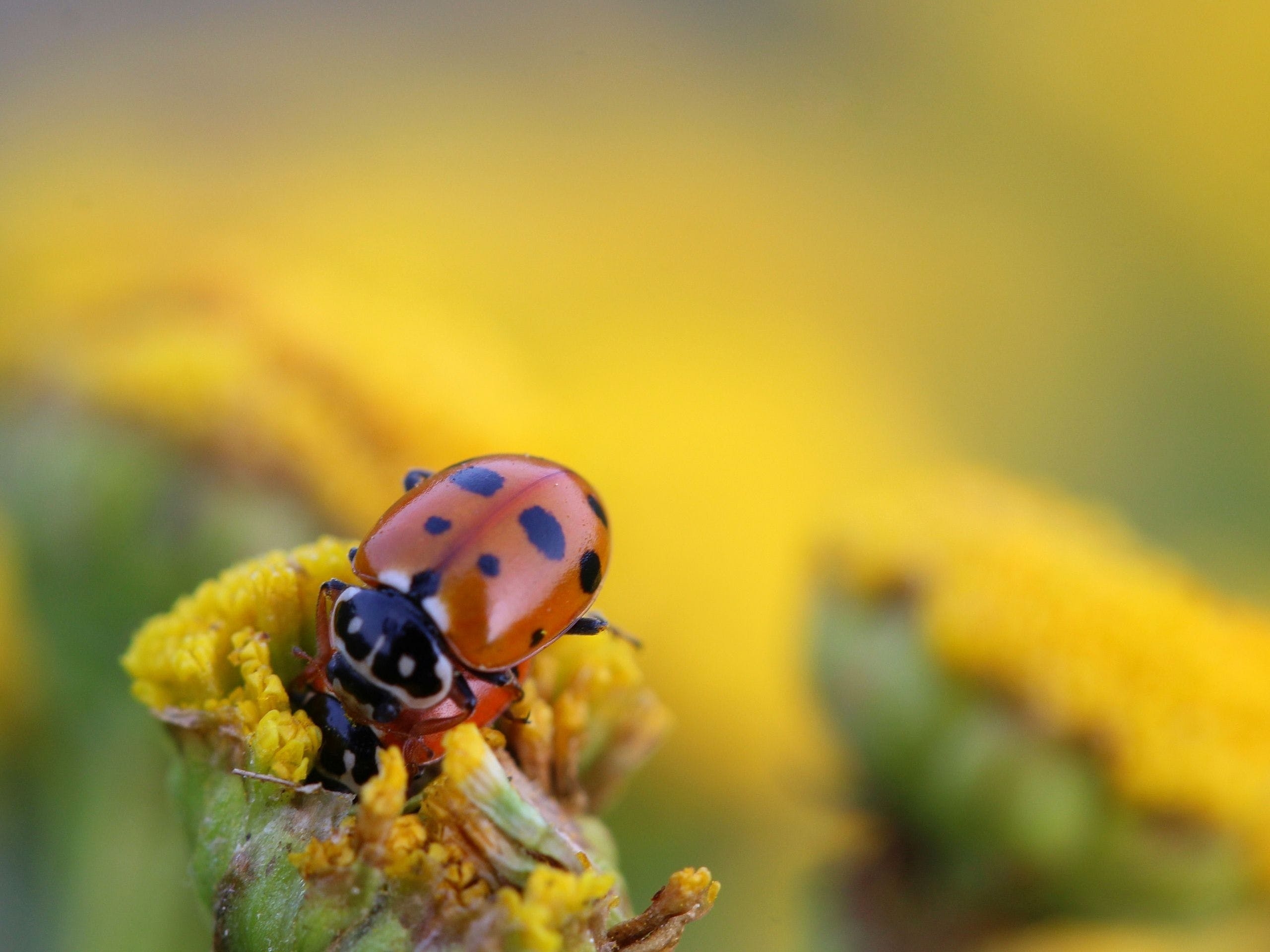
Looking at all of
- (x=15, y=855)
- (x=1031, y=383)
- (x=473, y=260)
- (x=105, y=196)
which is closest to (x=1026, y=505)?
(x=15, y=855)

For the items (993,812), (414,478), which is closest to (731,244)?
(993,812)

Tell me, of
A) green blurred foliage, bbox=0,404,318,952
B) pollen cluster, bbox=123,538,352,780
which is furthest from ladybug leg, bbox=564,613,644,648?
green blurred foliage, bbox=0,404,318,952

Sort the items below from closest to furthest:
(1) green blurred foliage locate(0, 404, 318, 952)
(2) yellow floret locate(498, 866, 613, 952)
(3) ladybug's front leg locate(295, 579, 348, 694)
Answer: (2) yellow floret locate(498, 866, 613, 952) → (3) ladybug's front leg locate(295, 579, 348, 694) → (1) green blurred foliage locate(0, 404, 318, 952)

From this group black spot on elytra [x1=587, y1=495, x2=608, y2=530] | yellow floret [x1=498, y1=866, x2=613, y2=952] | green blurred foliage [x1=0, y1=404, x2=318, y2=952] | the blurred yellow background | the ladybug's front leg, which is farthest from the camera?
the blurred yellow background

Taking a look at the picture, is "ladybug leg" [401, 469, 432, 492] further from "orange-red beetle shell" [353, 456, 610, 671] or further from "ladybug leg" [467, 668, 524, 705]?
"ladybug leg" [467, 668, 524, 705]

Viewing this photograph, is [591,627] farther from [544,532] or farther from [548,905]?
[548,905]
